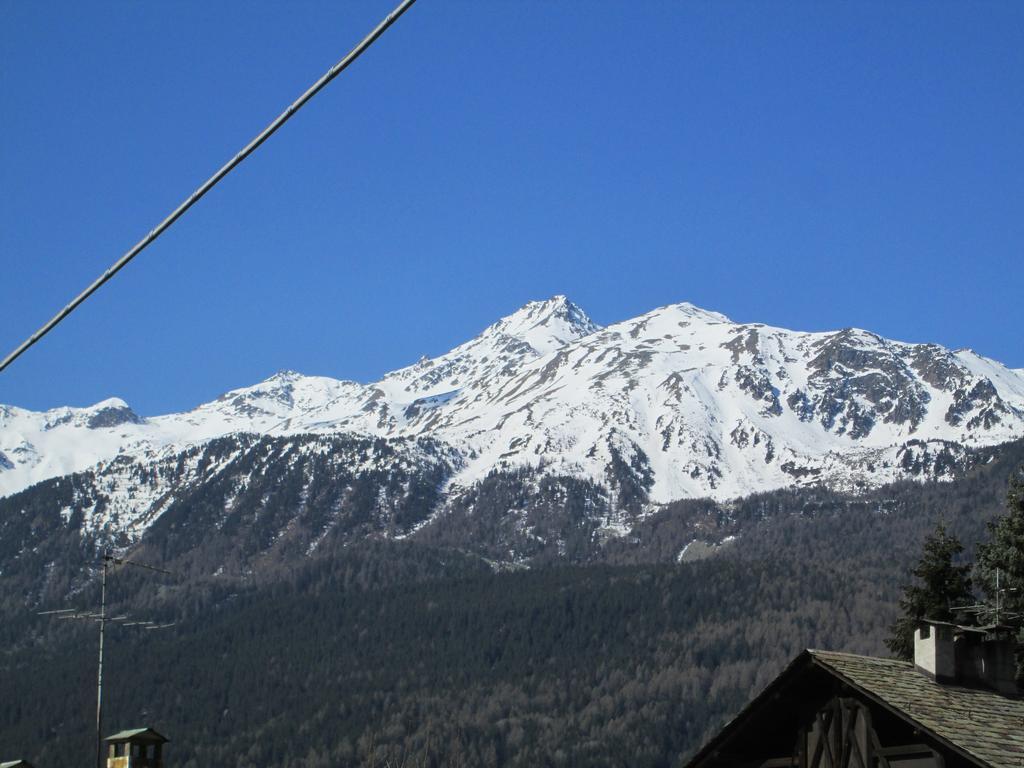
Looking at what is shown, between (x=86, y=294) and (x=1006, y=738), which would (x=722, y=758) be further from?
(x=86, y=294)

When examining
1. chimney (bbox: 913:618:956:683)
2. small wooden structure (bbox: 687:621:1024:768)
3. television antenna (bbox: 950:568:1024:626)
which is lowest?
small wooden structure (bbox: 687:621:1024:768)

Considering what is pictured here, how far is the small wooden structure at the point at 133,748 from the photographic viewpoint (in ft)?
129

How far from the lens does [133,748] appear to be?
131ft

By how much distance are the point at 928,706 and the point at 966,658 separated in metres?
3.72

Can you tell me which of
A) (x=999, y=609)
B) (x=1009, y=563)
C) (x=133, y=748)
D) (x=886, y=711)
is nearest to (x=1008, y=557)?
(x=1009, y=563)

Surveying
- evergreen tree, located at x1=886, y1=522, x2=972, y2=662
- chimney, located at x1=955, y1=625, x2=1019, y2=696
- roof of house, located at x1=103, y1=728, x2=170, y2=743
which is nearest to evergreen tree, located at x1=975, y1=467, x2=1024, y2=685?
evergreen tree, located at x1=886, y1=522, x2=972, y2=662

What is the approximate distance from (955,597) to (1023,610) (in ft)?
24.4

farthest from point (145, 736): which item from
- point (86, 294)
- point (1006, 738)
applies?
point (86, 294)

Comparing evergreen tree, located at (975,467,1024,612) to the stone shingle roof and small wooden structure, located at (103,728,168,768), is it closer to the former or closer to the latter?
the stone shingle roof

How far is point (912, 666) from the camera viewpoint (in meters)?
29.9

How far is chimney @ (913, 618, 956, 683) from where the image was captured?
2878 cm

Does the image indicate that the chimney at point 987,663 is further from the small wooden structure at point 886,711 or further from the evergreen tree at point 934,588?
the evergreen tree at point 934,588

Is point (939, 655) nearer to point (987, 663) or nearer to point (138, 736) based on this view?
point (987, 663)

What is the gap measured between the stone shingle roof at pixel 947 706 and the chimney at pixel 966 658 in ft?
1.10
